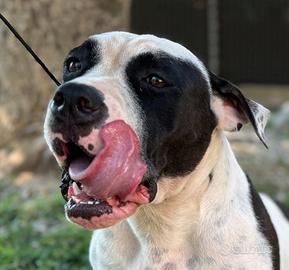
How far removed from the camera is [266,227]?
3811 millimetres

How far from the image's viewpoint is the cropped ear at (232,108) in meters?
3.65

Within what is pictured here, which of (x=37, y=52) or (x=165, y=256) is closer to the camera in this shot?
(x=165, y=256)

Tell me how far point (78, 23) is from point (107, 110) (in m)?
4.54

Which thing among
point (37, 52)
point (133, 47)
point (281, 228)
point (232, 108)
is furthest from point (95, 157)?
point (37, 52)

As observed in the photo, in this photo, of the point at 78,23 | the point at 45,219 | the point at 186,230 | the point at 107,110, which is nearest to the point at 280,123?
the point at 78,23

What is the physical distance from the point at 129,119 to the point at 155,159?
28 cm

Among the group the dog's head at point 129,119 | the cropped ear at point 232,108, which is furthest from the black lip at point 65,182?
the cropped ear at point 232,108

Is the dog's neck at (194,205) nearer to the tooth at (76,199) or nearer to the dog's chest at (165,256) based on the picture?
the dog's chest at (165,256)

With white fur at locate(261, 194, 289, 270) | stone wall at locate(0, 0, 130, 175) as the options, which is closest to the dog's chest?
white fur at locate(261, 194, 289, 270)

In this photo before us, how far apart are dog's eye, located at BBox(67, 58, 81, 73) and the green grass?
76.2 inches

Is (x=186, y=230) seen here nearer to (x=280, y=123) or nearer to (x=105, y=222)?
(x=105, y=222)

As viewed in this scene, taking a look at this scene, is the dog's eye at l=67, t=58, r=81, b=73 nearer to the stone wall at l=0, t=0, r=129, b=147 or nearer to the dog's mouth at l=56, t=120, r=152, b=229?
the dog's mouth at l=56, t=120, r=152, b=229

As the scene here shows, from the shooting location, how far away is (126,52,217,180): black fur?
3.35 meters

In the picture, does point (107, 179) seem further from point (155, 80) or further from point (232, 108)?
point (232, 108)
